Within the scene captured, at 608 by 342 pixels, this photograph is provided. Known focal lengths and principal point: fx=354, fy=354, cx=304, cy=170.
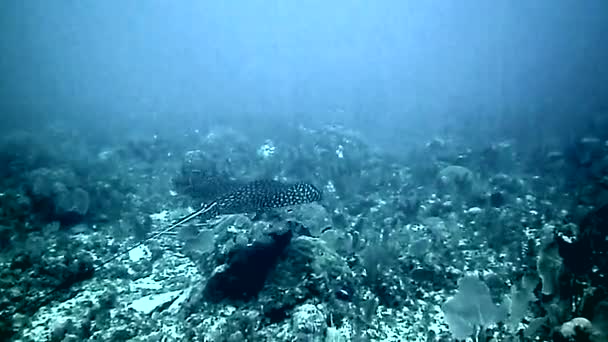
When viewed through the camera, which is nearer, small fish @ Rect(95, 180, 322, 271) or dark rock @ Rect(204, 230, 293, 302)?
dark rock @ Rect(204, 230, 293, 302)

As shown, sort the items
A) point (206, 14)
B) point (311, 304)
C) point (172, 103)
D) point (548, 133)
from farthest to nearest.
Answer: point (206, 14), point (172, 103), point (548, 133), point (311, 304)

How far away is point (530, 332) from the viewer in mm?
5309

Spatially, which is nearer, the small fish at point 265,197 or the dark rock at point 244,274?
the dark rock at point 244,274

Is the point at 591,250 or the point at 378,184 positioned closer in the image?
the point at 591,250

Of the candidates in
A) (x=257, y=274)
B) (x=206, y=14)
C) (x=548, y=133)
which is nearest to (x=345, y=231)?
(x=257, y=274)

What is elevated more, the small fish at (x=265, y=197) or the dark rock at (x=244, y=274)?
the small fish at (x=265, y=197)

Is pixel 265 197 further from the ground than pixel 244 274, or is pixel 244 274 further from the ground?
pixel 265 197

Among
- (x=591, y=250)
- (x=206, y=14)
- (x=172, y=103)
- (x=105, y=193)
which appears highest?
(x=206, y=14)

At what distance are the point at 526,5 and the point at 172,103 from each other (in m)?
126

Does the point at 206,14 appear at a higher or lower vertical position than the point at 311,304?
higher

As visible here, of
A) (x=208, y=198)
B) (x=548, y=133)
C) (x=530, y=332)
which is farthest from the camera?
(x=548, y=133)

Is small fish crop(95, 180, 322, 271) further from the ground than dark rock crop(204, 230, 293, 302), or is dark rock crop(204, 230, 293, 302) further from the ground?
small fish crop(95, 180, 322, 271)

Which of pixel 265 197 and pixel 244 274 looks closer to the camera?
pixel 244 274

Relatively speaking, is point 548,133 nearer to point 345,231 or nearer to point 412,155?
point 412,155
